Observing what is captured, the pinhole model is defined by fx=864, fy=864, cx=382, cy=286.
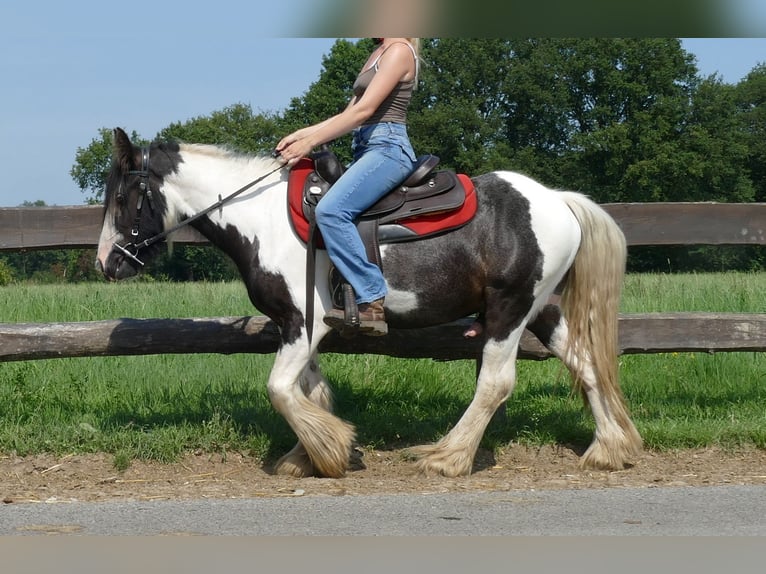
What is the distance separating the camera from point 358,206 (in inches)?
196

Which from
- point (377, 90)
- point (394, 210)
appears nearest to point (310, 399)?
point (394, 210)

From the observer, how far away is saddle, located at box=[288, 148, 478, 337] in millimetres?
5070

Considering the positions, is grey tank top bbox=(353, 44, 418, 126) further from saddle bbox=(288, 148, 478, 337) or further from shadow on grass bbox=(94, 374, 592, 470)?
shadow on grass bbox=(94, 374, 592, 470)

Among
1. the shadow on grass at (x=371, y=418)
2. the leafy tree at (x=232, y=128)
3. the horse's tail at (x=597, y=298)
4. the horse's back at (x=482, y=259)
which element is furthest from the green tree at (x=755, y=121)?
the horse's back at (x=482, y=259)

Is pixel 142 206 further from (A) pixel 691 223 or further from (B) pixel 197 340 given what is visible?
(A) pixel 691 223

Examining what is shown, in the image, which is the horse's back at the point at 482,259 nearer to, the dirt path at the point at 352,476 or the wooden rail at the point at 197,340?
the wooden rail at the point at 197,340

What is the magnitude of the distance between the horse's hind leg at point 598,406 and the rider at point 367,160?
4.38 feet

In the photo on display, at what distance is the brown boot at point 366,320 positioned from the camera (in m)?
4.92

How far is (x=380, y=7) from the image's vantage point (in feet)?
3.39

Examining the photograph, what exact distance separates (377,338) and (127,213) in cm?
187

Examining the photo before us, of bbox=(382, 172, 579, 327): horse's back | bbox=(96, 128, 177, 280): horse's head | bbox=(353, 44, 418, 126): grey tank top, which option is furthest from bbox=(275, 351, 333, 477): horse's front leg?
bbox=(353, 44, 418, 126): grey tank top

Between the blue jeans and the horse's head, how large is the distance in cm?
115

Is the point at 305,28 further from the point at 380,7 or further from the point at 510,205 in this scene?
the point at 510,205

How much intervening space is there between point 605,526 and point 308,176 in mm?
2671
